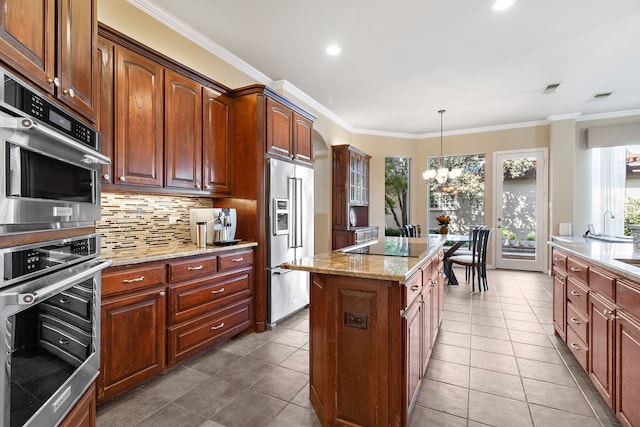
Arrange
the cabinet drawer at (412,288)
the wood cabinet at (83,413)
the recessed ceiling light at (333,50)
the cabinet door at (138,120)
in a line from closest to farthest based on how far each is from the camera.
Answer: the wood cabinet at (83,413) → the cabinet drawer at (412,288) → the cabinet door at (138,120) → the recessed ceiling light at (333,50)

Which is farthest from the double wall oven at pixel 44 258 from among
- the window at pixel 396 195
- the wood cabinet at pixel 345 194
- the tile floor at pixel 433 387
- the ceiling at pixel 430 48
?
the window at pixel 396 195

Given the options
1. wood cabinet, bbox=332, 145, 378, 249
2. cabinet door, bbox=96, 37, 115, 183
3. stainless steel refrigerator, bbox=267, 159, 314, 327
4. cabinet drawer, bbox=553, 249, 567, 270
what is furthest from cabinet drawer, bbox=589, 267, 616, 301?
wood cabinet, bbox=332, 145, 378, 249

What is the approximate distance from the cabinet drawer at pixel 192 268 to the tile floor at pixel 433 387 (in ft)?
2.32

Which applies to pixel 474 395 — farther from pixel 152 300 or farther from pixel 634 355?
pixel 152 300

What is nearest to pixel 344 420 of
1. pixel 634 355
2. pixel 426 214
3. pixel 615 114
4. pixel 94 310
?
pixel 94 310

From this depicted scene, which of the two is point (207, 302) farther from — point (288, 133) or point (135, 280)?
point (288, 133)

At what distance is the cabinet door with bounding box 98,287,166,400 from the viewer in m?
1.91

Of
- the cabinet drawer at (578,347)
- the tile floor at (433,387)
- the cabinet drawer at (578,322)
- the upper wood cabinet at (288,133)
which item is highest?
the upper wood cabinet at (288,133)

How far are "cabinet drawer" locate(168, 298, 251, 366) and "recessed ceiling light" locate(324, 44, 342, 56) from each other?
109 inches

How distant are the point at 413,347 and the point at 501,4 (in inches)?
112

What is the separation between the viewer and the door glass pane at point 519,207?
629cm

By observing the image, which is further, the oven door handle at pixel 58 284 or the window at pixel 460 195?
the window at pixel 460 195

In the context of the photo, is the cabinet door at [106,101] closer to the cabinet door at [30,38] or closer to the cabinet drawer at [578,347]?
the cabinet door at [30,38]

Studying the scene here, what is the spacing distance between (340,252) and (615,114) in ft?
20.7
